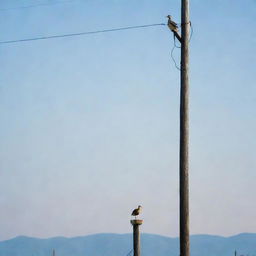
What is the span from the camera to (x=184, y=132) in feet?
28.0


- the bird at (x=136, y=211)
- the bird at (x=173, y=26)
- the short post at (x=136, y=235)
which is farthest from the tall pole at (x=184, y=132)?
the bird at (x=136, y=211)

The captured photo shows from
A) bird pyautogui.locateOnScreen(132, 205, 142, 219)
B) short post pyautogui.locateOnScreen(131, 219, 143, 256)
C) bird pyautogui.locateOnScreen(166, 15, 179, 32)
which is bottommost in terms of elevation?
short post pyautogui.locateOnScreen(131, 219, 143, 256)

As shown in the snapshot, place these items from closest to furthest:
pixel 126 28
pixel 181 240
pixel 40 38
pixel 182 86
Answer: pixel 181 240
pixel 182 86
pixel 126 28
pixel 40 38

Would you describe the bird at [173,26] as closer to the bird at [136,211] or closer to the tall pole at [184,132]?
the tall pole at [184,132]

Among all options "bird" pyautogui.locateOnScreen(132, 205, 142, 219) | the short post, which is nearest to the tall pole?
the short post

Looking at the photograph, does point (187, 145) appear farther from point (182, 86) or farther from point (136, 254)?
point (136, 254)

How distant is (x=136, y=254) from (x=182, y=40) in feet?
17.4

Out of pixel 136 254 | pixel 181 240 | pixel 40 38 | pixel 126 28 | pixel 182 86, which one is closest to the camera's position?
pixel 181 240

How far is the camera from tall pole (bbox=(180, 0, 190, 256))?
8.16m

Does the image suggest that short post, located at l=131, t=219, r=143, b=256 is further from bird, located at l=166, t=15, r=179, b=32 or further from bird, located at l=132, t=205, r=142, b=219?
bird, located at l=166, t=15, r=179, b=32

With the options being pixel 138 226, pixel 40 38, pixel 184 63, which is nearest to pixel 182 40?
pixel 184 63

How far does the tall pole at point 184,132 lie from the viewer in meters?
8.16

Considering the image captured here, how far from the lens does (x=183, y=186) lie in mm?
8297

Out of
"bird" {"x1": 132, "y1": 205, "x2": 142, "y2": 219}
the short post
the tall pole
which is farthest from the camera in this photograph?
"bird" {"x1": 132, "y1": 205, "x2": 142, "y2": 219}
